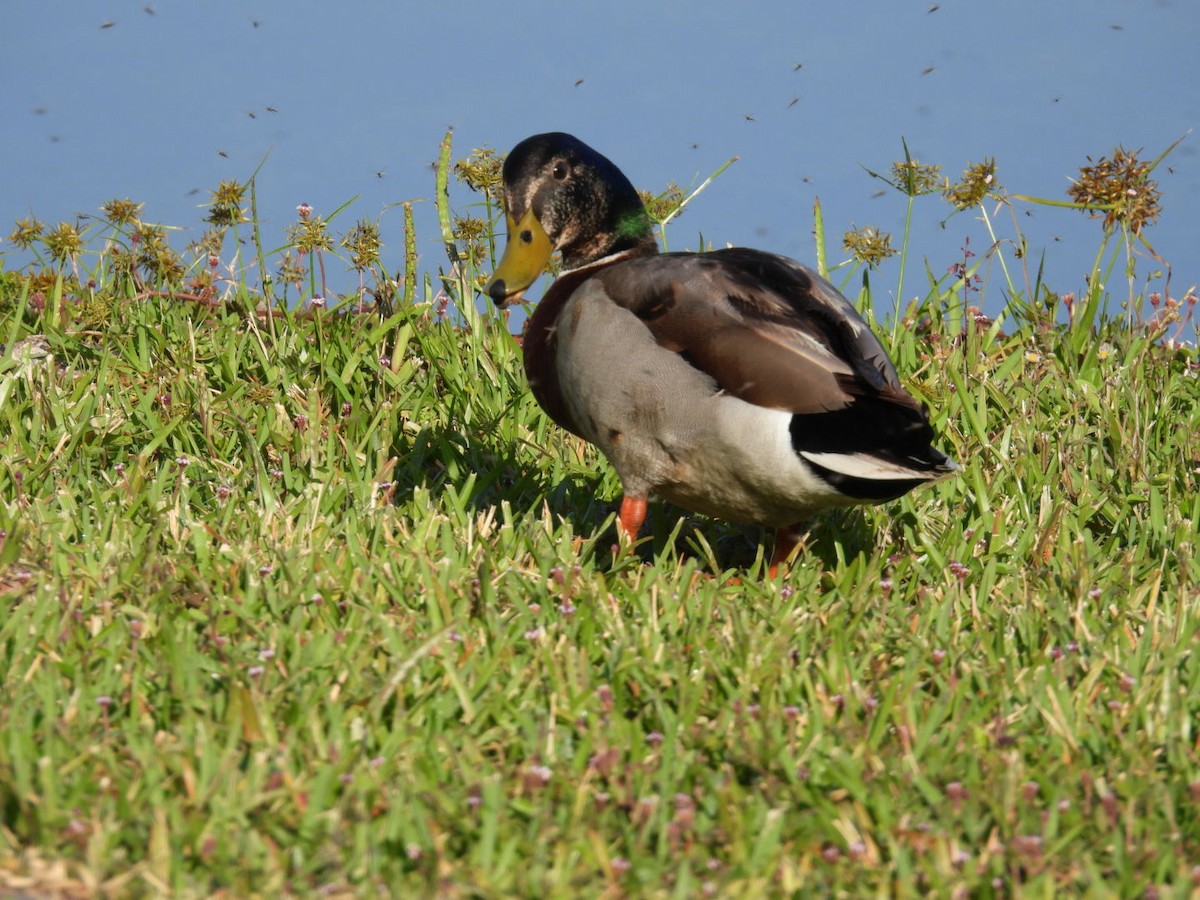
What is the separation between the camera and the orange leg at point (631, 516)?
4.52 metres

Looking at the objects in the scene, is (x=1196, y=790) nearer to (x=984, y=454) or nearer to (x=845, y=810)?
(x=845, y=810)

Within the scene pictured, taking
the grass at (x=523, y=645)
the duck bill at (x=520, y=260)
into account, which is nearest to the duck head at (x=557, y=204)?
the duck bill at (x=520, y=260)

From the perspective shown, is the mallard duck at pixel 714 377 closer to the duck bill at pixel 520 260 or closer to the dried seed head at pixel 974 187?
the duck bill at pixel 520 260

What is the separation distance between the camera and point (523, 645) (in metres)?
3.77

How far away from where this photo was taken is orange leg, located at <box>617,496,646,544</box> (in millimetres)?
4520

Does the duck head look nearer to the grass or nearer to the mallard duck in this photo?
the mallard duck

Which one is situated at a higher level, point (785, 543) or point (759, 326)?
point (759, 326)

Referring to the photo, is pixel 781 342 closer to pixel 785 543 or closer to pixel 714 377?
pixel 714 377

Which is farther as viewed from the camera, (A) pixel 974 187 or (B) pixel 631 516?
(A) pixel 974 187

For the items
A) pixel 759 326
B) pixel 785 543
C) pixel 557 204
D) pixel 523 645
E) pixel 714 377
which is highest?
pixel 557 204

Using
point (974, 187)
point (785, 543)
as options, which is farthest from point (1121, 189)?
point (785, 543)

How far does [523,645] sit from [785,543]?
1274 millimetres

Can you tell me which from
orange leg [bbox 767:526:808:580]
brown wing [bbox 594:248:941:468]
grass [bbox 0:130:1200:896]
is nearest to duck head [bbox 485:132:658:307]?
brown wing [bbox 594:248:941:468]

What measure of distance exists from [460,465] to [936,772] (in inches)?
111
